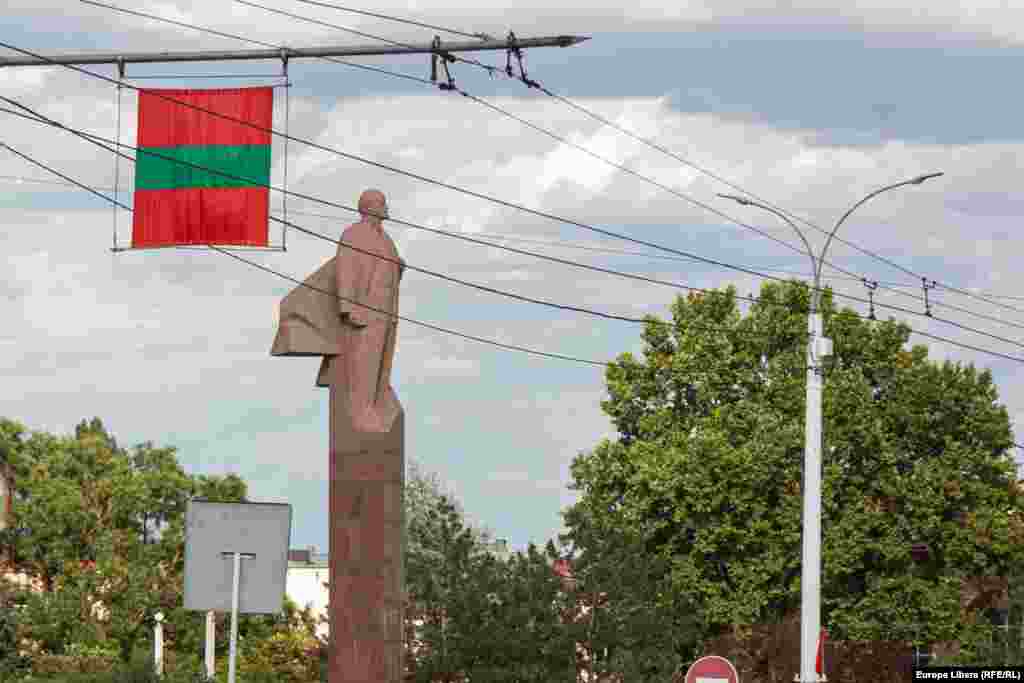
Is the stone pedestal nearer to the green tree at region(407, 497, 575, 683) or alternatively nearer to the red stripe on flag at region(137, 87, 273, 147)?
the red stripe on flag at region(137, 87, 273, 147)

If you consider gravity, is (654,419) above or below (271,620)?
above

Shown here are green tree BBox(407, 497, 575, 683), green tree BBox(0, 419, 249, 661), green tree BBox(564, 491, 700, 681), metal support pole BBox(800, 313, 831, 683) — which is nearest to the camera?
metal support pole BBox(800, 313, 831, 683)

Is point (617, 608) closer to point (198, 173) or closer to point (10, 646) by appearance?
point (198, 173)

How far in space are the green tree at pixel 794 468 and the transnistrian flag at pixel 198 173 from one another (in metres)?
35.6

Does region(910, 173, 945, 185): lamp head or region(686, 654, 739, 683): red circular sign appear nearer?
region(686, 654, 739, 683): red circular sign

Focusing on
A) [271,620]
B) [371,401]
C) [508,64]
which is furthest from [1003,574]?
[508,64]

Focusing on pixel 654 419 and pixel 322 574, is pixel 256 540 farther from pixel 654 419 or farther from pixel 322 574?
pixel 322 574

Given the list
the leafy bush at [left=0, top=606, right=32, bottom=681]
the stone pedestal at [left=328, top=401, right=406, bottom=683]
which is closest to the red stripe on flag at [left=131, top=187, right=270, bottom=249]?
the stone pedestal at [left=328, top=401, right=406, bottom=683]

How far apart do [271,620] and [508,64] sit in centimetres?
5729

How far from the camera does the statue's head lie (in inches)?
1203

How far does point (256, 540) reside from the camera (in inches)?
747

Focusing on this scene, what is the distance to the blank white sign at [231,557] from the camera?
1884 cm

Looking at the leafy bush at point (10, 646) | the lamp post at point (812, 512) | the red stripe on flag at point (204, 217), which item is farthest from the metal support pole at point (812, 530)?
the leafy bush at point (10, 646)

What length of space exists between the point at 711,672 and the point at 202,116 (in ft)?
31.6
